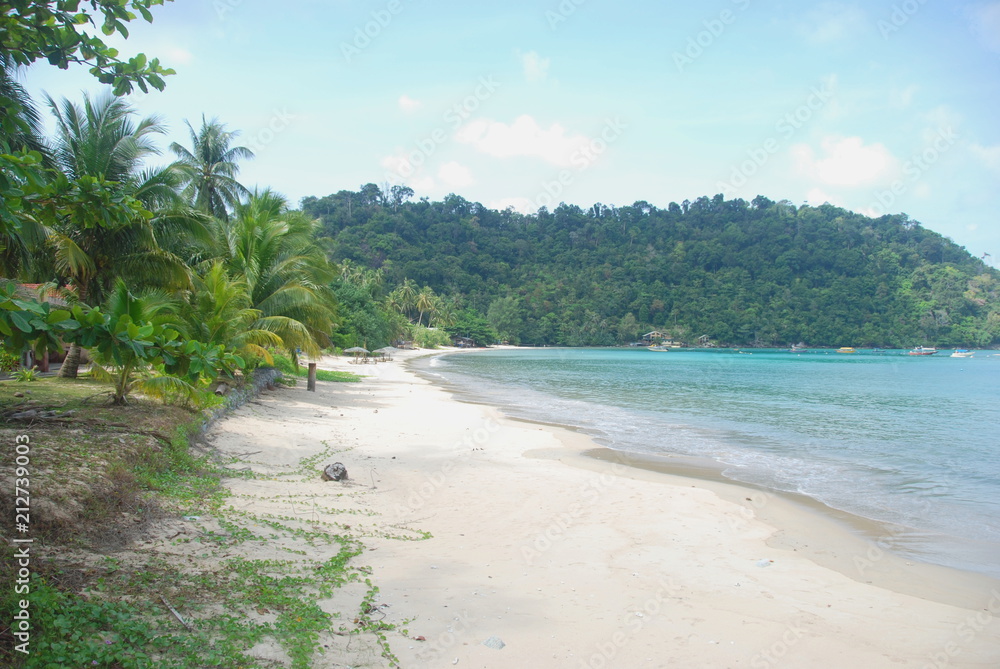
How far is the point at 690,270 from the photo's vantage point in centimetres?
11512

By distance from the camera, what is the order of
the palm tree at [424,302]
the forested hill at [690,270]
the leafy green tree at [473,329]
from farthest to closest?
the leafy green tree at [473,329] < the forested hill at [690,270] < the palm tree at [424,302]

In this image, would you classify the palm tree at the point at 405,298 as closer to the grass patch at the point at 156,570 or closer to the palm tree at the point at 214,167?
the palm tree at the point at 214,167

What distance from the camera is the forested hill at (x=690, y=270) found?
3770 inches

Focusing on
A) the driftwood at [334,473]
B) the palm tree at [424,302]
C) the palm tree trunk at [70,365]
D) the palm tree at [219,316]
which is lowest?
the driftwood at [334,473]

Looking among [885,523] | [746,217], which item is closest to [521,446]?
[885,523]

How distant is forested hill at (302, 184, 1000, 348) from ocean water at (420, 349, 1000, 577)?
75.3 m

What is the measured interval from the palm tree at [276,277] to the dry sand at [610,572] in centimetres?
531

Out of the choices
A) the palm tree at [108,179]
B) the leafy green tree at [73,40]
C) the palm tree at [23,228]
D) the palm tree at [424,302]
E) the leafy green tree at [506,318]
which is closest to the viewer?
the leafy green tree at [73,40]

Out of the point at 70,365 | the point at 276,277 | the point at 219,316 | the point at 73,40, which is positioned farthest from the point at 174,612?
the point at 276,277

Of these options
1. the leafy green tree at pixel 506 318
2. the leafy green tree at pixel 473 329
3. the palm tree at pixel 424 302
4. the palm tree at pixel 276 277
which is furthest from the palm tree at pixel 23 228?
the leafy green tree at pixel 506 318

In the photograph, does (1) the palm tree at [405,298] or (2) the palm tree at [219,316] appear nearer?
(2) the palm tree at [219,316]

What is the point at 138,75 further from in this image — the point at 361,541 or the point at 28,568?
the point at 361,541

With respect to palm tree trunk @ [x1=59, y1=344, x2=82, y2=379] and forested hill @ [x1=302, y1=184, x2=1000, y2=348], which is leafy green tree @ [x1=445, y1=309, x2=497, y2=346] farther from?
palm tree trunk @ [x1=59, y1=344, x2=82, y2=379]

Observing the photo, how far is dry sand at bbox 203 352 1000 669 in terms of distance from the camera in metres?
3.91
